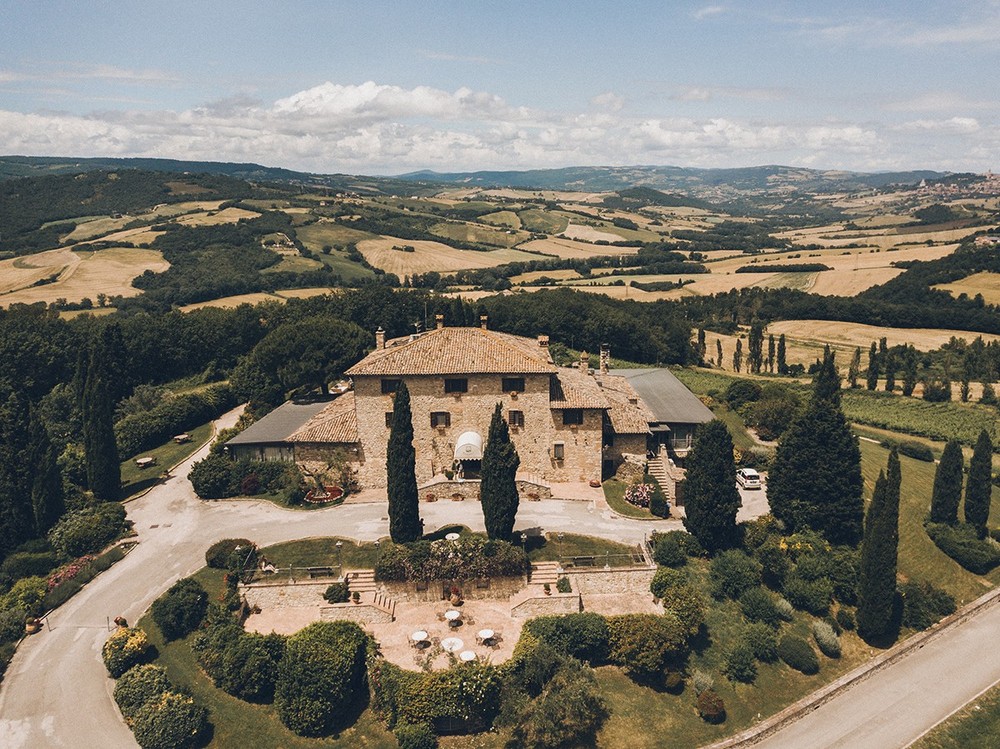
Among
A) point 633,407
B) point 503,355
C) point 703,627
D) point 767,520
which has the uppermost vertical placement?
point 503,355

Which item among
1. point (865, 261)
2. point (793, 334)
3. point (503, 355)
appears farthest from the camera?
point (865, 261)

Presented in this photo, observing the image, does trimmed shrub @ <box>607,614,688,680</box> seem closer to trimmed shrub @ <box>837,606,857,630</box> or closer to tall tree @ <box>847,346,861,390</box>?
trimmed shrub @ <box>837,606,857,630</box>

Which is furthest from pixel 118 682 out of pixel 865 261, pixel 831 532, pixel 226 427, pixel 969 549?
pixel 865 261

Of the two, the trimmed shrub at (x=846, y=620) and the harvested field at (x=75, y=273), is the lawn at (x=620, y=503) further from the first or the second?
the harvested field at (x=75, y=273)

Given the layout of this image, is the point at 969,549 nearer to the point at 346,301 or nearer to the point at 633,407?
the point at 633,407

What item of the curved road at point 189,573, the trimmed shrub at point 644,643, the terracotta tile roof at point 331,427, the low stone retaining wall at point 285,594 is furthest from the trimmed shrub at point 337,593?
the trimmed shrub at point 644,643

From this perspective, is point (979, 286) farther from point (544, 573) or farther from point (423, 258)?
point (544, 573)
